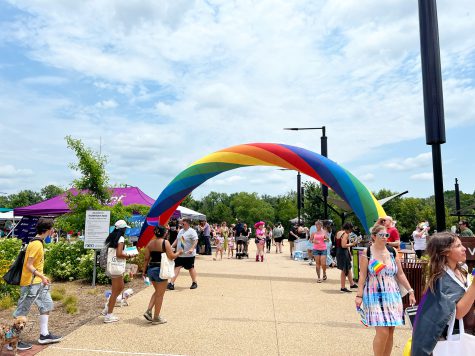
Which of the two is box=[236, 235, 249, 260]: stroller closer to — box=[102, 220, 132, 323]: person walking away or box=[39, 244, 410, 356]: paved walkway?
box=[39, 244, 410, 356]: paved walkway

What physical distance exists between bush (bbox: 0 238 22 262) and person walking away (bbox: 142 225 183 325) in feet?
9.63

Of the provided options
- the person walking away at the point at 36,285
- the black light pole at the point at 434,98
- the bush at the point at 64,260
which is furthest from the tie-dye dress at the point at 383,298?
the bush at the point at 64,260

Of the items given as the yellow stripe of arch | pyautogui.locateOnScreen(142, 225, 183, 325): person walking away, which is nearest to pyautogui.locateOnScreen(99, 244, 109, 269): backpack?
pyautogui.locateOnScreen(142, 225, 183, 325): person walking away

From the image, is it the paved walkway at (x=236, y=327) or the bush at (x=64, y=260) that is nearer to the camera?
the paved walkway at (x=236, y=327)

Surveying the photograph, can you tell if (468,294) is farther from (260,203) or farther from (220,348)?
(260,203)

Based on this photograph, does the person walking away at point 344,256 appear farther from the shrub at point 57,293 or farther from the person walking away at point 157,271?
the shrub at point 57,293

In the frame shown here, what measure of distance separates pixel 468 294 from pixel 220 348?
3.41 m

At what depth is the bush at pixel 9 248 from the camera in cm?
738

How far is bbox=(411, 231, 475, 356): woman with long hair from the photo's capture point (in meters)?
2.55

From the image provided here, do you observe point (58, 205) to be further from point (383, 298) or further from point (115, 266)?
point (383, 298)

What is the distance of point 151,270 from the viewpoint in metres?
6.23

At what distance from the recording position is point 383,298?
14.1ft

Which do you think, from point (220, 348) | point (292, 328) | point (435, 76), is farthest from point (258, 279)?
point (435, 76)

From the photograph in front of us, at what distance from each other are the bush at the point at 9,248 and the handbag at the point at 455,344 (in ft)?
24.0
